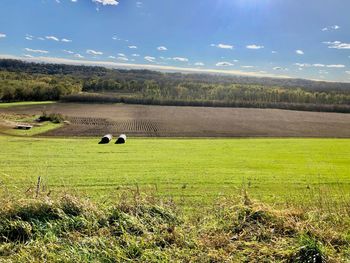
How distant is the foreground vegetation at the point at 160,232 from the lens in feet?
18.6

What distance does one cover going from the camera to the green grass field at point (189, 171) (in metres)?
15.5

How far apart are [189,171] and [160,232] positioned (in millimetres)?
15297

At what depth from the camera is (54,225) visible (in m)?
6.43

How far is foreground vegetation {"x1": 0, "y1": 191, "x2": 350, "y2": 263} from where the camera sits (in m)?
5.68

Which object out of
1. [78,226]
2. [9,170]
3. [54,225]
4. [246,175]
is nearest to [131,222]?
[78,226]

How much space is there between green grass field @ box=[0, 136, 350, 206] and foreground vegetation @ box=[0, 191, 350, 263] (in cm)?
412

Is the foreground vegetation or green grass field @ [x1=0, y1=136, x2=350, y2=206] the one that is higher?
the foreground vegetation

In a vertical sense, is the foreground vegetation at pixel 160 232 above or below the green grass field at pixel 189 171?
above

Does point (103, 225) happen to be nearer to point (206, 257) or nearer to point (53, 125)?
point (206, 257)

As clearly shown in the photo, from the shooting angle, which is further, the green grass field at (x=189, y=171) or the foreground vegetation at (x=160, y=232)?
the green grass field at (x=189, y=171)

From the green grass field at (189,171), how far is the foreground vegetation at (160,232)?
4.12 meters

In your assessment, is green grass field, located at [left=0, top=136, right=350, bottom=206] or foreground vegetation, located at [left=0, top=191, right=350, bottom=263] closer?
foreground vegetation, located at [left=0, top=191, right=350, bottom=263]

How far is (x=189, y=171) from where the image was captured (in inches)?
852

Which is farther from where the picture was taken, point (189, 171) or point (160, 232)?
point (189, 171)
